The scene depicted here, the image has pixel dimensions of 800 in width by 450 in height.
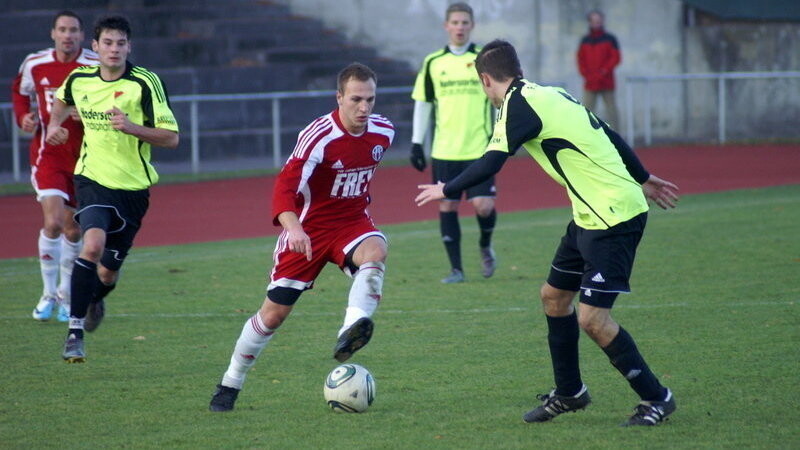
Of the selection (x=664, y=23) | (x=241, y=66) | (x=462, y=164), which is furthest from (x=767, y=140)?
(x=462, y=164)

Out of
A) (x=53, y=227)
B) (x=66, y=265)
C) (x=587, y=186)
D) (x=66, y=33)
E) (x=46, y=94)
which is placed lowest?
(x=66, y=265)

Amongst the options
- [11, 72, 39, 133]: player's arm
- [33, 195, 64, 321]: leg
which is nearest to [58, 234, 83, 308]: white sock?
[33, 195, 64, 321]: leg

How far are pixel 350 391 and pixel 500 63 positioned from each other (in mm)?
1792

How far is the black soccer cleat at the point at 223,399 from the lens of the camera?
6.35 meters

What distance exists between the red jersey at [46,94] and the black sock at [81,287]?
1642 millimetres

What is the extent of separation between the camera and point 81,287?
301 inches

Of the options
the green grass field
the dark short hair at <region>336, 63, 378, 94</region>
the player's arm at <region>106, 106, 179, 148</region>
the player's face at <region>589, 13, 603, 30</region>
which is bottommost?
the green grass field

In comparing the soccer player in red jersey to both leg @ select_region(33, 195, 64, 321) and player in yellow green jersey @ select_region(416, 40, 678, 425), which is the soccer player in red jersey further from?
player in yellow green jersey @ select_region(416, 40, 678, 425)

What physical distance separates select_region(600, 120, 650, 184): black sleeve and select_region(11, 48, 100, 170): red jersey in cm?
456

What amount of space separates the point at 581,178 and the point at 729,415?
4.48 feet

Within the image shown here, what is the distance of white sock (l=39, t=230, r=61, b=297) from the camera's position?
9328 mm

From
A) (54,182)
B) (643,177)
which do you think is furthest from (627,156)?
(54,182)

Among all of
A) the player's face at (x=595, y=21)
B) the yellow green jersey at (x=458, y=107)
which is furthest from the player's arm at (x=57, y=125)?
the player's face at (x=595, y=21)

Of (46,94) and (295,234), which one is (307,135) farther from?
(46,94)
